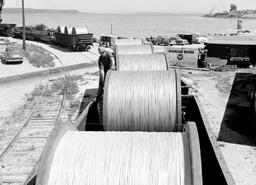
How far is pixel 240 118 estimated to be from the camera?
18312 mm

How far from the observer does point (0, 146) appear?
542 inches

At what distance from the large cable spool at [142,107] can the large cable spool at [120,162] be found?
3087 millimetres

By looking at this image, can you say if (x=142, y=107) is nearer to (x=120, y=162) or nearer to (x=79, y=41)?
(x=120, y=162)

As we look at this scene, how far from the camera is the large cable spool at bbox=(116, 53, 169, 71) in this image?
14703 millimetres

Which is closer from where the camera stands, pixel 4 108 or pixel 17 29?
pixel 4 108

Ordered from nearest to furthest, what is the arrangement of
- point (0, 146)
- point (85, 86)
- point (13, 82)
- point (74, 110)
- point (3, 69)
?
point (0, 146)
point (74, 110)
point (85, 86)
point (13, 82)
point (3, 69)

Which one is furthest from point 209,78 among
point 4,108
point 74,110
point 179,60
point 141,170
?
point 141,170

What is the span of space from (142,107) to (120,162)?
12.7ft

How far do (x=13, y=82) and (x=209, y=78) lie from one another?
14098 mm

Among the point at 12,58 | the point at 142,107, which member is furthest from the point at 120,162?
the point at 12,58

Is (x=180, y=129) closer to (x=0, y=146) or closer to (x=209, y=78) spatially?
(x=0, y=146)

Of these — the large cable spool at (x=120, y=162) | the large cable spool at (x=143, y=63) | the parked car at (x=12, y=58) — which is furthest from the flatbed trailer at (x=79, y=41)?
the large cable spool at (x=120, y=162)

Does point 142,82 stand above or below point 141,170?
above

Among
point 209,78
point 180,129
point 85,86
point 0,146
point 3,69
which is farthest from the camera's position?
point 3,69
